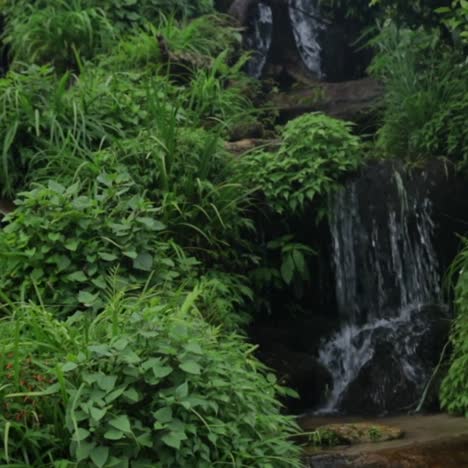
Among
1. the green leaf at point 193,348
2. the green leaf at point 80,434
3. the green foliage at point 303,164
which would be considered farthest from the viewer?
the green foliage at point 303,164

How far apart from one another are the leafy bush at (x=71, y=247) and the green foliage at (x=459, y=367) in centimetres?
207

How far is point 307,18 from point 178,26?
2426 mm

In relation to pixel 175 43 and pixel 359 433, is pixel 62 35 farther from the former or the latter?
pixel 359 433

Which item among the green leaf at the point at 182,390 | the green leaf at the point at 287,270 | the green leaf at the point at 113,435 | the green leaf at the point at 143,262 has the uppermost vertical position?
the green leaf at the point at 143,262

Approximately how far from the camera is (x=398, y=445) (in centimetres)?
509

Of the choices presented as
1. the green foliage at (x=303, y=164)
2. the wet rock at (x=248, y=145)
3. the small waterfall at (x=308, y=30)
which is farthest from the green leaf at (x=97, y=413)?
the small waterfall at (x=308, y=30)

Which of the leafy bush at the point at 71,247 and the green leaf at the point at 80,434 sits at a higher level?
the leafy bush at the point at 71,247

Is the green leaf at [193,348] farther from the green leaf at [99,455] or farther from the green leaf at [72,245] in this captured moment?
the green leaf at [72,245]

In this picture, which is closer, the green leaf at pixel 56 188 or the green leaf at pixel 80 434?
the green leaf at pixel 80 434

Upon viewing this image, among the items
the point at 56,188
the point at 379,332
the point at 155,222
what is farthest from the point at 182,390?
the point at 379,332

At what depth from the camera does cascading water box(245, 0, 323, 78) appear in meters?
11.9

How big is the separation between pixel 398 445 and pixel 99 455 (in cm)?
208

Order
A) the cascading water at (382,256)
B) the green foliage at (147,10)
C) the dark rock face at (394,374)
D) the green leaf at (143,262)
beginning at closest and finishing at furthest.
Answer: the green leaf at (143,262) < the dark rock face at (394,374) < the cascading water at (382,256) < the green foliage at (147,10)

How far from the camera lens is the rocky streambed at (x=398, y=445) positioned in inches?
189
